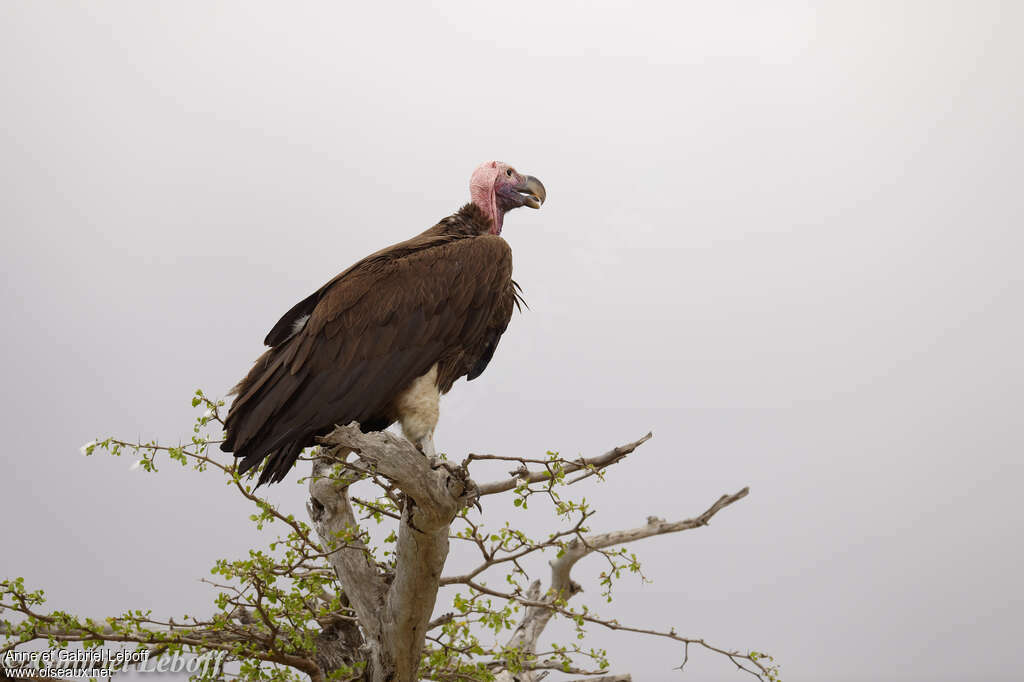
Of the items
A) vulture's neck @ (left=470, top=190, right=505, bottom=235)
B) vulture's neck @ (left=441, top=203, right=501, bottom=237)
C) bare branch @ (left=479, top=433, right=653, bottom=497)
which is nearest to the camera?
bare branch @ (left=479, top=433, right=653, bottom=497)

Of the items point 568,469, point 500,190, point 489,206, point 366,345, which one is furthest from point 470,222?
point 568,469

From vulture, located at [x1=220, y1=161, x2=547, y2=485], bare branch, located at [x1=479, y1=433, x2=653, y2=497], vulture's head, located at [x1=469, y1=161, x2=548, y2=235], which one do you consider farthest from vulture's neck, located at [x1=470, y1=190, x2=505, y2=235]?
bare branch, located at [x1=479, y1=433, x2=653, y2=497]

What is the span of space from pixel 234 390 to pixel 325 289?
0.71 metres

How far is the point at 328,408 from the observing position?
4102 millimetres

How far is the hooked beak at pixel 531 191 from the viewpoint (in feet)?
17.7

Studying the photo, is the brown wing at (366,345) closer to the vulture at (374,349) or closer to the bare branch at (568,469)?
the vulture at (374,349)

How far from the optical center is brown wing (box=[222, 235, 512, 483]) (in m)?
4.09

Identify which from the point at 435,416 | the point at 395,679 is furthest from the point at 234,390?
the point at 395,679

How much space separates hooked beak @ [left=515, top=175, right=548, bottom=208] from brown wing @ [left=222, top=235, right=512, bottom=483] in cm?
79

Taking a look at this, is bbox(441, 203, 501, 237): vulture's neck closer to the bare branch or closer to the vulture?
the vulture

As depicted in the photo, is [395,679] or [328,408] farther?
[395,679]

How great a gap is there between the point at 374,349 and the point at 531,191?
5.59 feet

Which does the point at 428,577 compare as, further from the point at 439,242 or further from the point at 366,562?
the point at 439,242

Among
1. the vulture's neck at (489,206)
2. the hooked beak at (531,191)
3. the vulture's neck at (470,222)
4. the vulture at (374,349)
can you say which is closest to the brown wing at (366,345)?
the vulture at (374,349)
